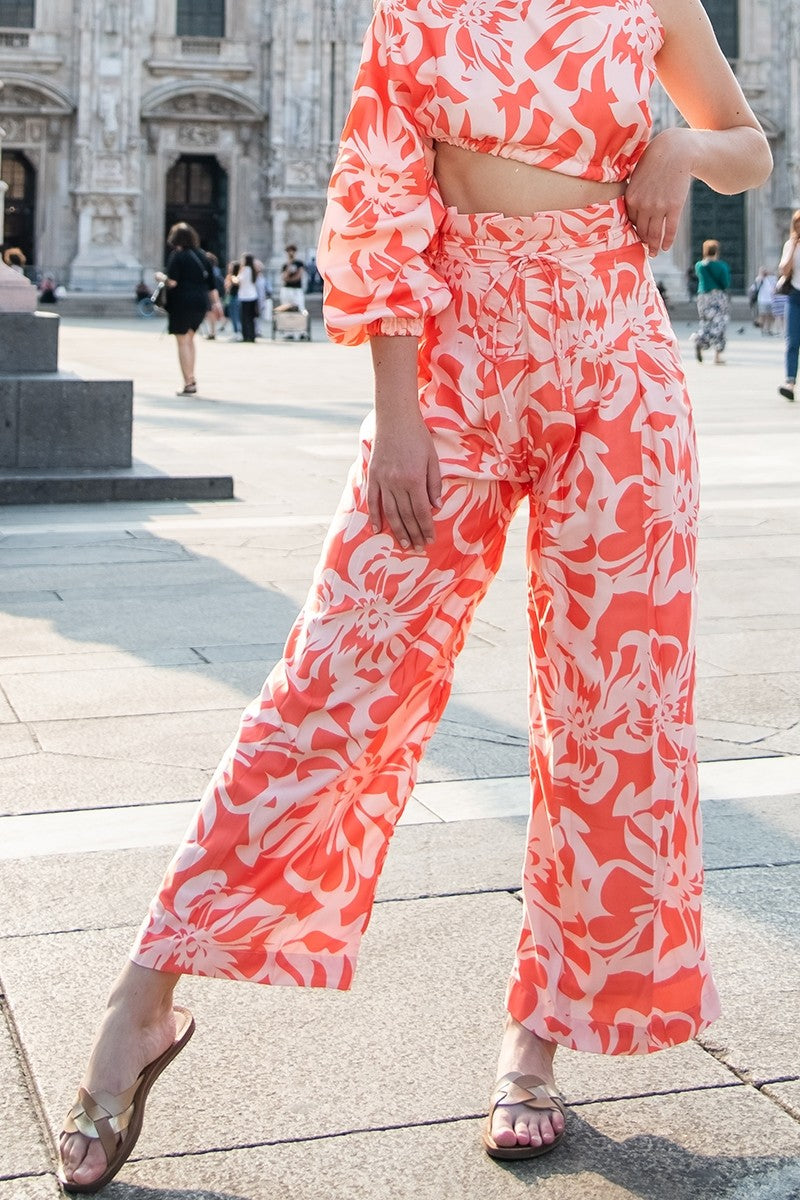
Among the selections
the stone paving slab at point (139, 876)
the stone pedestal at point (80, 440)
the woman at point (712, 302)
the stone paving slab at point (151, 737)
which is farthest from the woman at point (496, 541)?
the woman at point (712, 302)

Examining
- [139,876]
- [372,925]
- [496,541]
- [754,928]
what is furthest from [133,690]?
[496,541]

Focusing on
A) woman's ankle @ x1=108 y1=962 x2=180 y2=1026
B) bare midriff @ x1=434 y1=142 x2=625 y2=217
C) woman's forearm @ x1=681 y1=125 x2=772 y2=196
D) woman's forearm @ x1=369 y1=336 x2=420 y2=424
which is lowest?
woman's ankle @ x1=108 y1=962 x2=180 y2=1026

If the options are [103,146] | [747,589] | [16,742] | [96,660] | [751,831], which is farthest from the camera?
[103,146]

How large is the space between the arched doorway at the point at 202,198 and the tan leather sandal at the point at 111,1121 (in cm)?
3872

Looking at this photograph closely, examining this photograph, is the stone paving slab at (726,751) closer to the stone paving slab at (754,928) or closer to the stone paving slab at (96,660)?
the stone paving slab at (754,928)

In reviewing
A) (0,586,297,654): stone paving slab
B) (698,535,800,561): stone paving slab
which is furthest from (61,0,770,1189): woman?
(698,535,800,561): stone paving slab

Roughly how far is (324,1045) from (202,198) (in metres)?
39.3

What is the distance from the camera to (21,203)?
1538 inches

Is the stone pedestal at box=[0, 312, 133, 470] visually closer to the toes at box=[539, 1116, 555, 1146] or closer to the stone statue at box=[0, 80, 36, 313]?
the stone statue at box=[0, 80, 36, 313]

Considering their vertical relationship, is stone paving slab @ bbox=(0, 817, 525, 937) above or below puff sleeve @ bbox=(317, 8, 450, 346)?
below

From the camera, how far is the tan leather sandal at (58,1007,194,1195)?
1968mm

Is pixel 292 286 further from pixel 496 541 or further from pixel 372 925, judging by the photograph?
pixel 496 541

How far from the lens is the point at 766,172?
2287 millimetres

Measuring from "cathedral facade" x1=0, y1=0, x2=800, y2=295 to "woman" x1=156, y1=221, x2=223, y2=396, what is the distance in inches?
909
